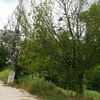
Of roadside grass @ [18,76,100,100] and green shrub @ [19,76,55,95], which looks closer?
roadside grass @ [18,76,100,100]

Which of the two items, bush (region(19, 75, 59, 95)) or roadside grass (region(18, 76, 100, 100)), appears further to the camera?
bush (region(19, 75, 59, 95))

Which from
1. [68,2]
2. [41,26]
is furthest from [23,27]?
[68,2]

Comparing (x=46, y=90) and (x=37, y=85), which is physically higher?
(x=37, y=85)

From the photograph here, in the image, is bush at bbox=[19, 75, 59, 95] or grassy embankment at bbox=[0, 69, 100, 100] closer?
grassy embankment at bbox=[0, 69, 100, 100]

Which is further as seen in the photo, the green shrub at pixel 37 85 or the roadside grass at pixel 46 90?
the green shrub at pixel 37 85

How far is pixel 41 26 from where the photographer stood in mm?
20828

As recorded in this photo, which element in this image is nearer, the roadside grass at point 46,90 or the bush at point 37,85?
the roadside grass at point 46,90

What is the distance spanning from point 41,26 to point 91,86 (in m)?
25.5

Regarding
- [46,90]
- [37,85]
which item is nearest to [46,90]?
[46,90]

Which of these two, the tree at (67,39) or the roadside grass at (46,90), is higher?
the tree at (67,39)

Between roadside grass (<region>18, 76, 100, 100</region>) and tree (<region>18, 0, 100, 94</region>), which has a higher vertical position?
tree (<region>18, 0, 100, 94</region>)

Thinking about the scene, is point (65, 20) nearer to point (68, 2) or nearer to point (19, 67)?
point (68, 2)

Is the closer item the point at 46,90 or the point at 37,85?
the point at 46,90

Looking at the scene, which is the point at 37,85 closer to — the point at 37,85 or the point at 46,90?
the point at 37,85
